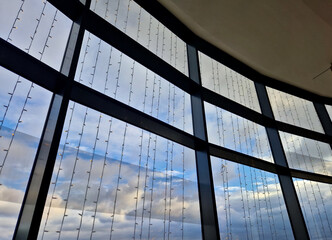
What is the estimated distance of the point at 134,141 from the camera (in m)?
3.32

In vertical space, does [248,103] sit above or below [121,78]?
above

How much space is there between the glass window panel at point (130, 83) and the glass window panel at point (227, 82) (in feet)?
3.10

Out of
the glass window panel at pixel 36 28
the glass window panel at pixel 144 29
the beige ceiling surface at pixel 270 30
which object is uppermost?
the beige ceiling surface at pixel 270 30

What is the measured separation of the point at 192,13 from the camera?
15.3ft

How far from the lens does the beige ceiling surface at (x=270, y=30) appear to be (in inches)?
178

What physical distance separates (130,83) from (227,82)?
2.79m

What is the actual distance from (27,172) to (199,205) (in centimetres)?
254

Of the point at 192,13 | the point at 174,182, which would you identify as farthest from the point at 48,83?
the point at 192,13

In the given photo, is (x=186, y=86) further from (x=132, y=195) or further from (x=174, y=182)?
(x=132, y=195)

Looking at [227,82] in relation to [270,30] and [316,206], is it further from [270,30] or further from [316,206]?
[316,206]

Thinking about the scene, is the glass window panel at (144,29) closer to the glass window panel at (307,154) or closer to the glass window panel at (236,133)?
the glass window panel at (236,133)

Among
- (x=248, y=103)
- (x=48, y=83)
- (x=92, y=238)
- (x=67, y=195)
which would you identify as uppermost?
(x=248, y=103)

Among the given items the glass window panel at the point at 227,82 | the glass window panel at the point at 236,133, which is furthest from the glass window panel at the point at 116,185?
the glass window panel at the point at 227,82

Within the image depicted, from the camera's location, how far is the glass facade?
2.29 metres
